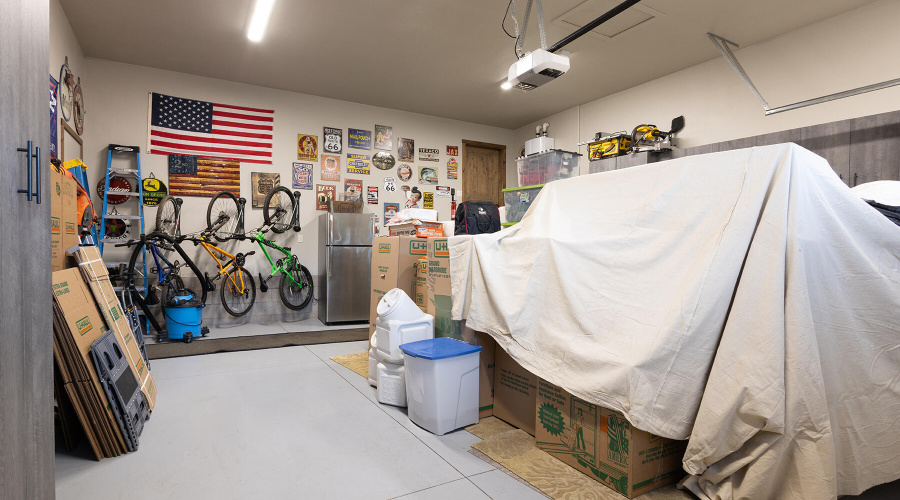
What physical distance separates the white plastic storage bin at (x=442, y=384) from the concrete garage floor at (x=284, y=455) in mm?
95

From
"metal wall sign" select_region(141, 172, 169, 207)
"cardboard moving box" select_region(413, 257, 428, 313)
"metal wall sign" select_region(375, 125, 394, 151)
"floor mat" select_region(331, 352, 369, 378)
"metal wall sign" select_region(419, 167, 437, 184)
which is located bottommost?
"floor mat" select_region(331, 352, 369, 378)

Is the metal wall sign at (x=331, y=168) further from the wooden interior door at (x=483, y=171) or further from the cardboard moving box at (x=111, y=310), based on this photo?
the cardboard moving box at (x=111, y=310)

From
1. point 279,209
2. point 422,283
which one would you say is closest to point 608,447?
point 422,283

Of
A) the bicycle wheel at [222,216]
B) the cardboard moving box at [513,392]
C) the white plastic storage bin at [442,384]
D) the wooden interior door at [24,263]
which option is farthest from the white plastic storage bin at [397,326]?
the bicycle wheel at [222,216]

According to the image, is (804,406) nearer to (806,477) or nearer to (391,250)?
(806,477)

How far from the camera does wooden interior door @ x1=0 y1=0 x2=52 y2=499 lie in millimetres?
1038

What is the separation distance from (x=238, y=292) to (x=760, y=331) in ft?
18.4

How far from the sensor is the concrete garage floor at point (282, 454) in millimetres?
1906

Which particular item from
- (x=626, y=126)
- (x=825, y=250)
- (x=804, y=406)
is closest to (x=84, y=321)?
(x=804, y=406)

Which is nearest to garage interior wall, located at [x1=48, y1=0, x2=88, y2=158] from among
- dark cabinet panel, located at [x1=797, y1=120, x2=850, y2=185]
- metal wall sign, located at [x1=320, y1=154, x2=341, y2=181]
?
metal wall sign, located at [x1=320, y1=154, x2=341, y2=181]

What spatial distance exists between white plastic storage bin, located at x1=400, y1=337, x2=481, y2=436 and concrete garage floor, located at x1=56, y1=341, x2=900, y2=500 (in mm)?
95

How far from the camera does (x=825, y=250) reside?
5.10ft

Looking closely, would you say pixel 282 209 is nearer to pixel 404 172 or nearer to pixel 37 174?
pixel 404 172

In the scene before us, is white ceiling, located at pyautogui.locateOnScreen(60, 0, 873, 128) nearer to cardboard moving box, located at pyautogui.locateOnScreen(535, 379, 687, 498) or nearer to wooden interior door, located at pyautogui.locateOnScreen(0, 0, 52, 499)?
wooden interior door, located at pyautogui.locateOnScreen(0, 0, 52, 499)
